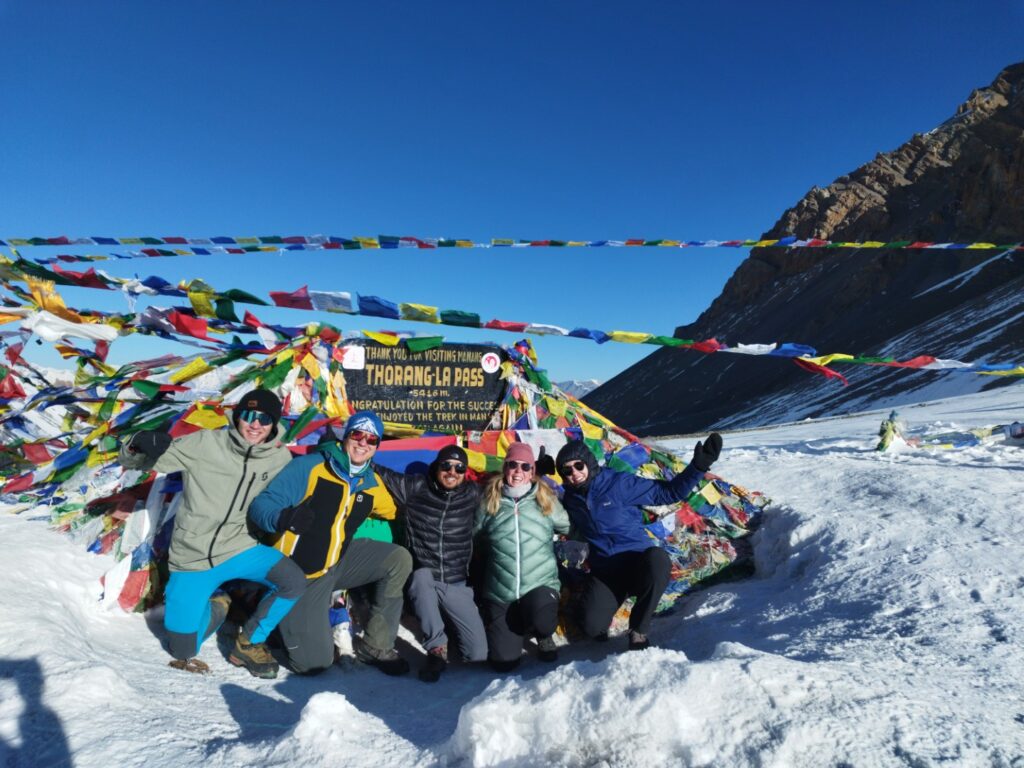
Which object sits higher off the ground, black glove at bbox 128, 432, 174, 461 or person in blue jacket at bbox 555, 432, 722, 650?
black glove at bbox 128, 432, 174, 461

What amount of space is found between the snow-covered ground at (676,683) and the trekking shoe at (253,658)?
2.7 inches

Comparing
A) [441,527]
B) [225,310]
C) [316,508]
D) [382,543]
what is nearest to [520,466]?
[441,527]

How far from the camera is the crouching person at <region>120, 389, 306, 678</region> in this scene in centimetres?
312

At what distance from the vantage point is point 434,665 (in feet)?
11.5

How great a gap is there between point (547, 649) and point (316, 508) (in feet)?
5.73

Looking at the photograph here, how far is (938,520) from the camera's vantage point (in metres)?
3.97

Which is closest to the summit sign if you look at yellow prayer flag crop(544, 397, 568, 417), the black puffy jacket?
yellow prayer flag crop(544, 397, 568, 417)

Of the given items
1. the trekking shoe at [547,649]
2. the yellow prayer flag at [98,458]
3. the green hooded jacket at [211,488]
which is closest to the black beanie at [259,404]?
the green hooded jacket at [211,488]

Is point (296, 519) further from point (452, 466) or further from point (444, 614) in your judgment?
point (444, 614)

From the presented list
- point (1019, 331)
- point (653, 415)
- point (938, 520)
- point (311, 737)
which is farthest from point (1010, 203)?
point (311, 737)

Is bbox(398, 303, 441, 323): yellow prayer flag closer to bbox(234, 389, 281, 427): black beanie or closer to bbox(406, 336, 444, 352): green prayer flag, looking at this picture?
bbox(406, 336, 444, 352): green prayer flag

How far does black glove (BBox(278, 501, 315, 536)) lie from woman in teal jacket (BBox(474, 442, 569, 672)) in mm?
1103

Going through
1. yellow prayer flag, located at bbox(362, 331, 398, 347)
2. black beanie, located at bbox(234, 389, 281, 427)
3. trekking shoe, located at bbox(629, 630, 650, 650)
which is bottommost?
trekking shoe, located at bbox(629, 630, 650, 650)

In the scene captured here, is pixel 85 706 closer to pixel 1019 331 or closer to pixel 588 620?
pixel 588 620
